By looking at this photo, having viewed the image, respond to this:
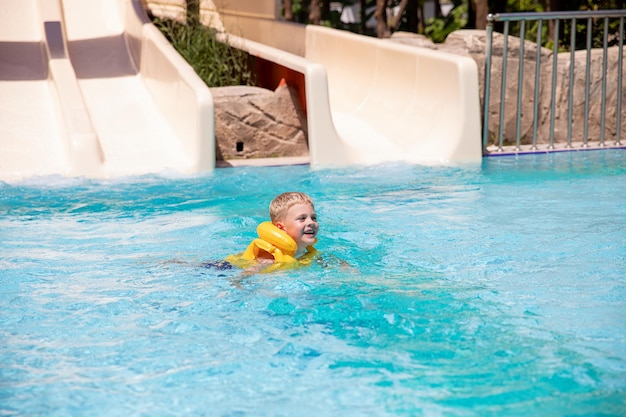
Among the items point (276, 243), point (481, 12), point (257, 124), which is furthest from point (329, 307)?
point (481, 12)

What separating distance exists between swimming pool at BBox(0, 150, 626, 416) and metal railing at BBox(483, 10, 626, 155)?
2037 millimetres

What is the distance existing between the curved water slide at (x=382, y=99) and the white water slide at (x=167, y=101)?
13 millimetres

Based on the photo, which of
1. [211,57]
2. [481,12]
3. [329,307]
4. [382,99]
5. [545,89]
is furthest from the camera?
[481,12]

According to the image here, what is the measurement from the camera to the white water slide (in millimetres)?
8461

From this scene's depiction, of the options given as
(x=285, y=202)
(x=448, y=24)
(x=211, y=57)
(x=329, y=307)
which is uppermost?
(x=211, y=57)

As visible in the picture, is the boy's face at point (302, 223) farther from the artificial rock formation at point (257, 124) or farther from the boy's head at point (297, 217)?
the artificial rock formation at point (257, 124)

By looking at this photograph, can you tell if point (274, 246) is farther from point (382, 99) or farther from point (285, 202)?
point (382, 99)

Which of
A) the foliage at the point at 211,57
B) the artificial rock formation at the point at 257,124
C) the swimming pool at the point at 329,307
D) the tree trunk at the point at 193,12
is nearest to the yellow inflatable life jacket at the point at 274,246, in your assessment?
the swimming pool at the point at 329,307

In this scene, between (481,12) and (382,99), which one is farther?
(481,12)

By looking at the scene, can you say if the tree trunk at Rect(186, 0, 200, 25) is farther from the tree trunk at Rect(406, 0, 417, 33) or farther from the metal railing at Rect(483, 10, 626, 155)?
the tree trunk at Rect(406, 0, 417, 33)

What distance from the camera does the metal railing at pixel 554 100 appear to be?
8914mm

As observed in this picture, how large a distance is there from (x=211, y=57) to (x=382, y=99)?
7.22ft

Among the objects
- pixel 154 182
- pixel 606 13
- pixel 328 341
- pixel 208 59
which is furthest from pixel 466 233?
pixel 208 59

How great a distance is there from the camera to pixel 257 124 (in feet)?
30.1
